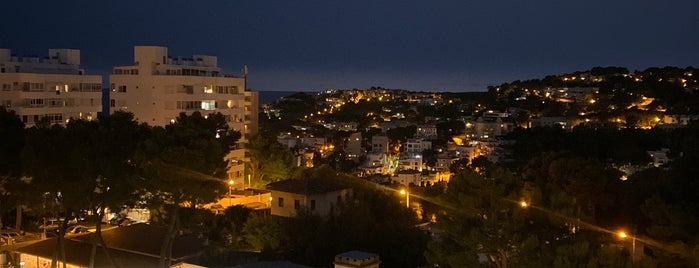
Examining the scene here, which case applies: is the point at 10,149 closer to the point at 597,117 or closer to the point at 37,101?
the point at 37,101

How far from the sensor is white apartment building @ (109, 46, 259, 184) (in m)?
28.4

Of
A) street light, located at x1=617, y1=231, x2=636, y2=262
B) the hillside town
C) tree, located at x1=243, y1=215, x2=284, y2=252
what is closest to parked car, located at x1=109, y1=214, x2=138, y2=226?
the hillside town

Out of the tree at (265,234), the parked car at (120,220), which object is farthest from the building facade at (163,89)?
the tree at (265,234)

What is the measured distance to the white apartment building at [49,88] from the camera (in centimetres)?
2708

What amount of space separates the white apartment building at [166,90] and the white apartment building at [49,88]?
5.91 feet

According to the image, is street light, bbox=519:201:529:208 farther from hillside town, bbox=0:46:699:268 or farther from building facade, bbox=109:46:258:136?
building facade, bbox=109:46:258:136

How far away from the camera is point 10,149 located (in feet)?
49.7

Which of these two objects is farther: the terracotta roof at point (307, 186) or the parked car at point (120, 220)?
the terracotta roof at point (307, 186)

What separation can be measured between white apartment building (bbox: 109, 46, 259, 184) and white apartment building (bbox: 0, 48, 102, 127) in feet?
5.91

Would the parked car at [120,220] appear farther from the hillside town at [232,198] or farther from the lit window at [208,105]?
the lit window at [208,105]

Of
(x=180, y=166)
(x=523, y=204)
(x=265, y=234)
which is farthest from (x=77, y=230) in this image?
(x=523, y=204)

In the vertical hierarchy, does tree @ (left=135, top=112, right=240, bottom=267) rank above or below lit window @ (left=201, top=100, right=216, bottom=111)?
below

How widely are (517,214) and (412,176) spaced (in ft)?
130

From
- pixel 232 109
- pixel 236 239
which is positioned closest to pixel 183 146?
pixel 236 239
